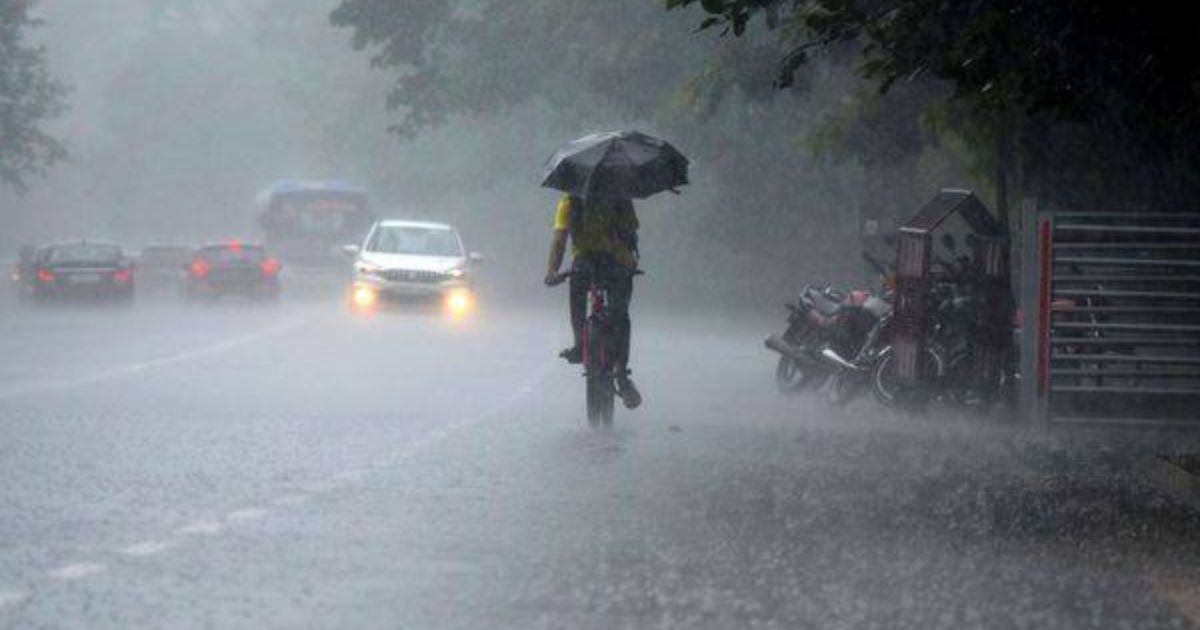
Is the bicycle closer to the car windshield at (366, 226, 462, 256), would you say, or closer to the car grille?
the car grille

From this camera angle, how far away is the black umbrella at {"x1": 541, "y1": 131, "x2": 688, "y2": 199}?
17703mm

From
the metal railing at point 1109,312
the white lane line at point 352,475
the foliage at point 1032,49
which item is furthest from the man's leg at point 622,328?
the metal railing at point 1109,312

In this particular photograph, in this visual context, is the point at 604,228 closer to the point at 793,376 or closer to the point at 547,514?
the point at 547,514

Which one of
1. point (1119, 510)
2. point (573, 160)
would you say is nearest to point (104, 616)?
point (1119, 510)

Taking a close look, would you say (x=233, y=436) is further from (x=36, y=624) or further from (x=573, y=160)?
(x=36, y=624)

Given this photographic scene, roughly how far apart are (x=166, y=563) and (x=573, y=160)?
8.74 meters

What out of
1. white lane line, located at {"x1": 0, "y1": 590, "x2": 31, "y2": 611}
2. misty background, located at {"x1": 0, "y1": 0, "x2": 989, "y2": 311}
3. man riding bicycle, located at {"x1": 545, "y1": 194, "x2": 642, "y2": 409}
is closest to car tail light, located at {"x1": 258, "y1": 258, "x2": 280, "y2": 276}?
misty background, located at {"x1": 0, "y1": 0, "x2": 989, "y2": 311}

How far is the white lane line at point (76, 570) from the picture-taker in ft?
30.4

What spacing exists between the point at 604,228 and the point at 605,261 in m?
0.27

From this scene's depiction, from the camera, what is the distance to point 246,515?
37.4ft

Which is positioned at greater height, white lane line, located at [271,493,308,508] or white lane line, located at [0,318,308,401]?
white lane line, located at [0,318,308,401]

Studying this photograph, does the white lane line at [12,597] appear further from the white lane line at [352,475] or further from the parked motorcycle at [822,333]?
the parked motorcycle at [822,333]

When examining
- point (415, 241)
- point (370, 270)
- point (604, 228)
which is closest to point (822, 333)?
point (604, 228)

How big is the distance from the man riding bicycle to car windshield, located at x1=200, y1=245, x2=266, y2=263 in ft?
114
